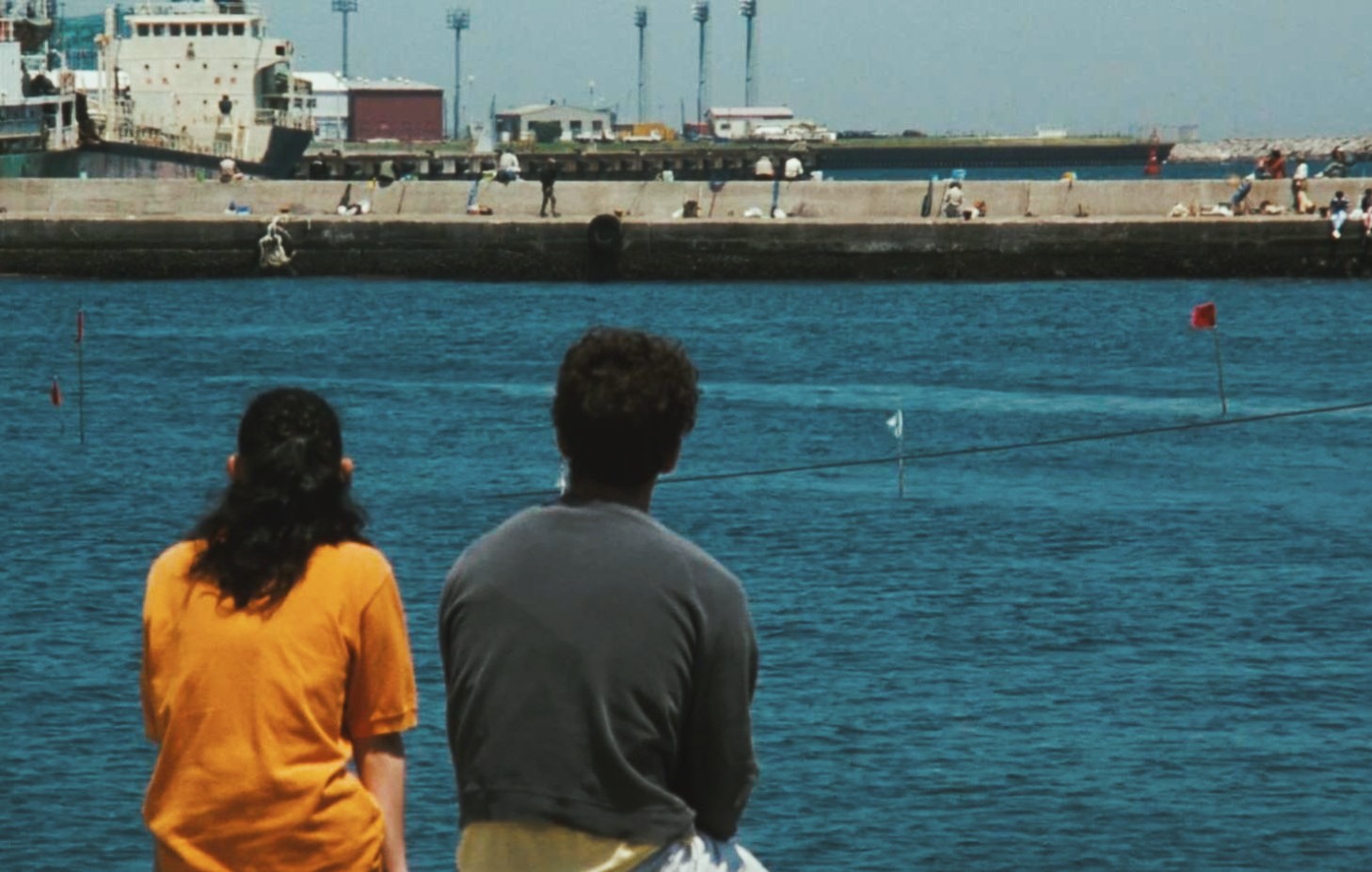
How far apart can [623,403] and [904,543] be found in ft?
56.4

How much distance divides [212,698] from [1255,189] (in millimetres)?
46643

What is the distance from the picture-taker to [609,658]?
384cm

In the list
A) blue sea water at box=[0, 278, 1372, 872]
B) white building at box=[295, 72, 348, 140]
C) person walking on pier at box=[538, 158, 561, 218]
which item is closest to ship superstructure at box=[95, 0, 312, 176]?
person walking on pier at box=[538, 158, 561, 218]

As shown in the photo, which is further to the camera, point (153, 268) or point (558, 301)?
point (153, 268)

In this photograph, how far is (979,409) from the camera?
3173cm

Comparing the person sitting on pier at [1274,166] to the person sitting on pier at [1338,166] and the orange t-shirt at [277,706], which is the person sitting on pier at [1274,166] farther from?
the orange t-shirt at [277,706]

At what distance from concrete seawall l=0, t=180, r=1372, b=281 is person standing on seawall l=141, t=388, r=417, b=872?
4395 centimetres

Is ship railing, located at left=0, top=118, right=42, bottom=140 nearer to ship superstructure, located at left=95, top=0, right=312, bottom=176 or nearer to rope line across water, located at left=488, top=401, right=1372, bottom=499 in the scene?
ship superstructure, located at left=95, top=0, right=312, bottom=176

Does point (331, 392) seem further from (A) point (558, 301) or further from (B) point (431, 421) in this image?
(A) point (558, 301)

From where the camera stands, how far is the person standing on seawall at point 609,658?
12.6 feet

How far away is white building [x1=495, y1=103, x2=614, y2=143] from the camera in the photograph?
616 feet

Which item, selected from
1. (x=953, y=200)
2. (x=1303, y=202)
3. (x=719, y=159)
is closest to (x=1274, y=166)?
(x=1303, y=202)

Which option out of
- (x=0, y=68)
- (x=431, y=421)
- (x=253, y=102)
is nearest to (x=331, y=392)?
(x=431, y=421)

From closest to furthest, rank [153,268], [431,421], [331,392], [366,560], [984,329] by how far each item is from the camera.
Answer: [366,560] → [431,421] → [331,392] → [984,329] → [153,268]
